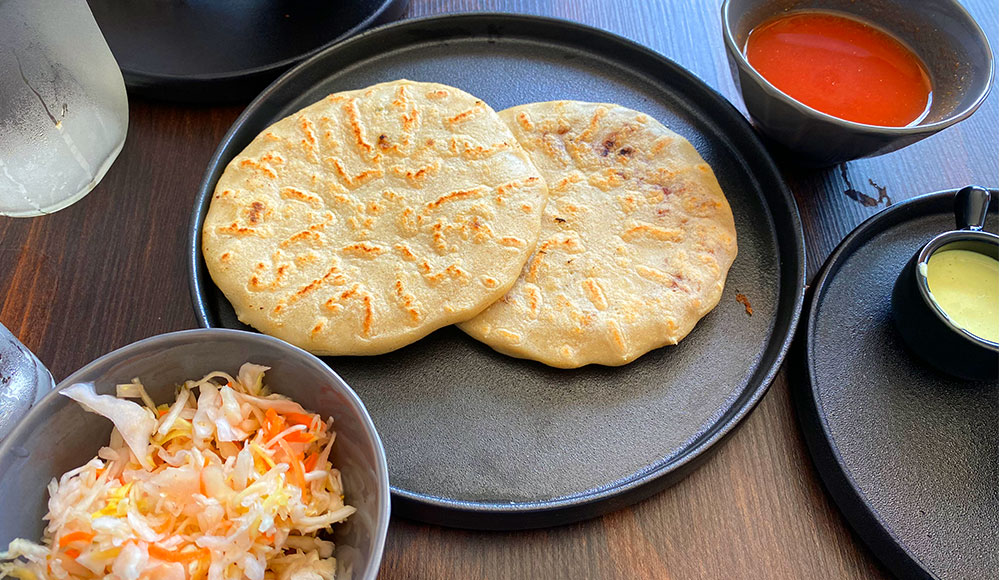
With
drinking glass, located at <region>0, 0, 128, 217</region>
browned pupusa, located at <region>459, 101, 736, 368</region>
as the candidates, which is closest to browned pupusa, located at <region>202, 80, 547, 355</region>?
browned pupusa, located at <region>459, 101, 736, 368</region>

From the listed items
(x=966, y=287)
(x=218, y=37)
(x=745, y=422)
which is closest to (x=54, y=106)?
(x=218, y=37)

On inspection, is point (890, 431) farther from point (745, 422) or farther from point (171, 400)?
point (171, 400)

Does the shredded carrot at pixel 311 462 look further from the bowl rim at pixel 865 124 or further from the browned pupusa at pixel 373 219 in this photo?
the bowl rim at pixel 865 124

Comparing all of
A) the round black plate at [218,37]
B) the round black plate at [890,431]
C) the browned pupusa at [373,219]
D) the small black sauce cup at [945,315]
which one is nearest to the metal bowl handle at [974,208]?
the small black sauce cup at [945,315]

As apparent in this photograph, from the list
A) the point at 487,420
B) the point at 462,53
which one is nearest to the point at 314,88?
the point at 462,53

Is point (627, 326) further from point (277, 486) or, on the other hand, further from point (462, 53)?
point (462, 53)
